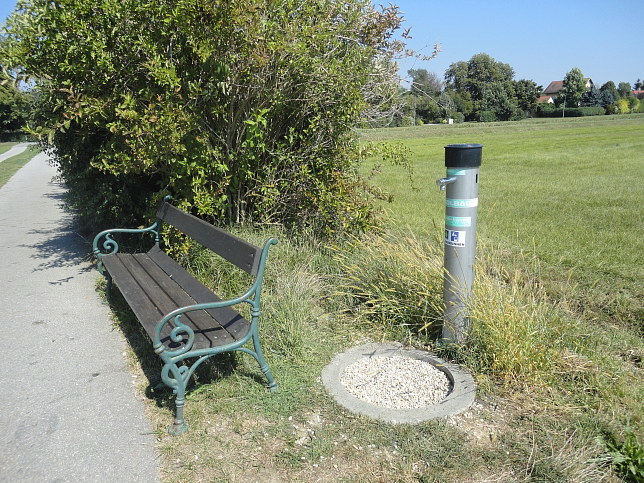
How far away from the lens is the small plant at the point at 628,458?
8.36 feet

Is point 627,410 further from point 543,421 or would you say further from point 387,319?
point 387,319

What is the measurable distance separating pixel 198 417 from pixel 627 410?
2574 millimetres

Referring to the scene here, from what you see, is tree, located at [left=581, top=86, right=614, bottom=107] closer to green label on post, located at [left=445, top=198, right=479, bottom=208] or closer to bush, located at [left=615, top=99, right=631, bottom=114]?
bush, located at [left=615, top=99, right=631, bottom=114]

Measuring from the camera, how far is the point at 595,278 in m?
5.16

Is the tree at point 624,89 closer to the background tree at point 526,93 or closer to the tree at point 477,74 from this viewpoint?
the tree at point 477,74

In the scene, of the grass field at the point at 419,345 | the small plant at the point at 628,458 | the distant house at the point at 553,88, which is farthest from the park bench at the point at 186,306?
the distant house at the point at 553,88

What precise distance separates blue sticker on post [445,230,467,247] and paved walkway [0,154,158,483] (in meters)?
2.32

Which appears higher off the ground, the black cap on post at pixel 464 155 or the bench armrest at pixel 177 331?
the black cap on post at pixel 464 155

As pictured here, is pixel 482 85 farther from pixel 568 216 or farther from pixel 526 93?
pixel 568 216

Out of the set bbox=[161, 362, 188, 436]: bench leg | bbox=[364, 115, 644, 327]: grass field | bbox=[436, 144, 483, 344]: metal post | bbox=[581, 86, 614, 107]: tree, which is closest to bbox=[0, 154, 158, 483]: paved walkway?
bbox=[161, 362, 188, 436]: bench leg

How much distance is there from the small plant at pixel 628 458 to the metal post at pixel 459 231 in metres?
1.18

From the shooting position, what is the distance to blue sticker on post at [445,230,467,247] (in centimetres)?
361

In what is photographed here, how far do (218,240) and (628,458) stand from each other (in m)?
2.90

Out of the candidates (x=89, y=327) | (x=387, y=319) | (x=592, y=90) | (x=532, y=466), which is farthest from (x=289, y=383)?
(x=592, y=90)
